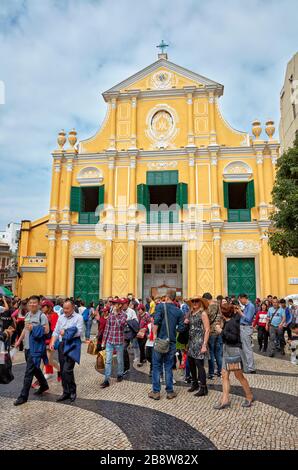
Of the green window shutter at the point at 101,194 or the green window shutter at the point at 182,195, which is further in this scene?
the green window shutter at the point at 101,194

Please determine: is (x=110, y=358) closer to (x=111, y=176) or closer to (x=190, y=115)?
(x=111, y=176)

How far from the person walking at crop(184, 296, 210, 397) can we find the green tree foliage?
6.40 meters

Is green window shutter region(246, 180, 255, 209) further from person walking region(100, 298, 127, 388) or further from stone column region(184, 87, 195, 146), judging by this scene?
person walking region(100, 298, 127, 388)

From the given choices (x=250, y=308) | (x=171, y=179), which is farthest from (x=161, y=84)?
(x=250, y=308)

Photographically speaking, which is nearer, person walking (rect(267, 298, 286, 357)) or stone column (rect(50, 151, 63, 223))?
person walking (rect(267, 298, 286, 357))

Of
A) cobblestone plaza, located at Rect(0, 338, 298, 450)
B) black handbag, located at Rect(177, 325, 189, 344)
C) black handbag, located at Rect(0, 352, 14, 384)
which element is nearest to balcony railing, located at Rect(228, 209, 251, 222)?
cobblestone plaza, located at Rect(0, 338, 298, 450)

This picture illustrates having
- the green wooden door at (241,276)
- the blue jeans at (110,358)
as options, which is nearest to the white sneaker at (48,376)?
the blue jeans at (110,358)

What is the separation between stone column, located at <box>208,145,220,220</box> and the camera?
1831cm

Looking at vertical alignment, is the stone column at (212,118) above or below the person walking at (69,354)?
above

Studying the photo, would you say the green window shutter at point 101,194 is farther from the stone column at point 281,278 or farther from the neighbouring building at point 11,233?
the neighbouring building at point 11,233

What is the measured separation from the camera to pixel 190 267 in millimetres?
18031

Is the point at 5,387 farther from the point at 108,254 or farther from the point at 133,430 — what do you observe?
the point at 108,254

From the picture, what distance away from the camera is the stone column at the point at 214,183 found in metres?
18.3

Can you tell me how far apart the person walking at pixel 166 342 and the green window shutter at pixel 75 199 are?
14523 millimetres
